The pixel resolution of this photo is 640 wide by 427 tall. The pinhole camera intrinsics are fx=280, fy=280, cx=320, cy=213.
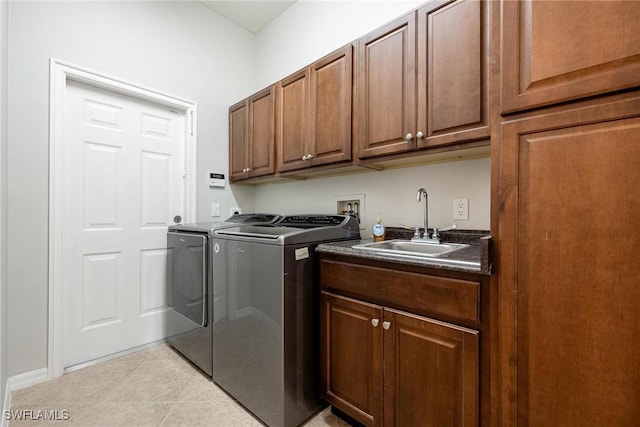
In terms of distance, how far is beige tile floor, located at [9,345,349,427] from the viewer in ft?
4.79

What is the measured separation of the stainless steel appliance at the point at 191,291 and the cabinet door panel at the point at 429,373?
3.92 feet

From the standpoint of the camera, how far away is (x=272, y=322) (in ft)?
4.63

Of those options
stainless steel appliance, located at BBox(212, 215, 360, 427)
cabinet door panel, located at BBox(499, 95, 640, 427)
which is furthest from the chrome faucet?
cabinet door panel, located at BBox(499, 95, 640, 427)

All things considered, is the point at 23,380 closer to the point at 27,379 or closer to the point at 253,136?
the point at 27,379

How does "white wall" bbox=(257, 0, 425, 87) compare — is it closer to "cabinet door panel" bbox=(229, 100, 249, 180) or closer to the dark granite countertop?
"cabinet door panel" bbox=(229, 100, 249, 180)

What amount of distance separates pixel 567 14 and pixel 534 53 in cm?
11

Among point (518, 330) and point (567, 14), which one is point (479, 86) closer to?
point (567, 14)

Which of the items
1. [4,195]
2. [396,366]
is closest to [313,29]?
[4,195]

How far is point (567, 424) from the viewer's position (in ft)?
2.60

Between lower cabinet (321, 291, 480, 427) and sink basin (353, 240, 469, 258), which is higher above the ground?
sink basin (353, 240, 469, 258)

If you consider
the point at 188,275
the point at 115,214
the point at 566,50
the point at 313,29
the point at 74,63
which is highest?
the point at 313,29

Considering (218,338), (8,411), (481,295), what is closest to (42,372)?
(8,411)

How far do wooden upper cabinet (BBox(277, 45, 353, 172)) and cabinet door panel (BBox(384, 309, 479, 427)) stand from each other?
3.42 feet

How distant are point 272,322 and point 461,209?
1201 mm
